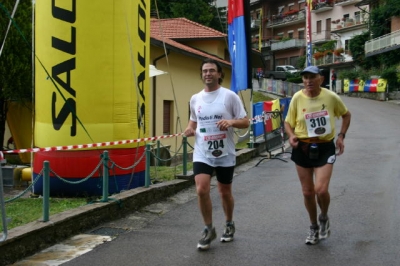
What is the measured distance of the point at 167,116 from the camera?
22.5m

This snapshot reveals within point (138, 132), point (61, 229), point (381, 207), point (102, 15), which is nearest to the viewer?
point (61, 229)

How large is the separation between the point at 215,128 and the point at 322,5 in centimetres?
6551

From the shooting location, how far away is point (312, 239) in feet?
19.4

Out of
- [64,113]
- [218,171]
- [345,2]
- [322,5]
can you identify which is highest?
[322,5]

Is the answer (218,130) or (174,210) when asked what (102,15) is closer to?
(174,210)

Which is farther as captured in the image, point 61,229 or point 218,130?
point 61,229

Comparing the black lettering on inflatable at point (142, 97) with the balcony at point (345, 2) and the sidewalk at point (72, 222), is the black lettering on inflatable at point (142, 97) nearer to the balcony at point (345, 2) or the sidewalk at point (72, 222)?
the sidewalk at point (72, 222)

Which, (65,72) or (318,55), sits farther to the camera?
(318,55)

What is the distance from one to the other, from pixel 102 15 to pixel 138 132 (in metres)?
2.11

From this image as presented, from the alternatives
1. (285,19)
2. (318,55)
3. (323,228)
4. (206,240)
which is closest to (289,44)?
(285,19)

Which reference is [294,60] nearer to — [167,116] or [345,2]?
[345,2]

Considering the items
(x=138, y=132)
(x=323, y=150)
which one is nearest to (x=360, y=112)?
(x=138, y=132)

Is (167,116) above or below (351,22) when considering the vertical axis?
below

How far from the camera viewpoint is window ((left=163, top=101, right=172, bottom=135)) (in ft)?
72.8
